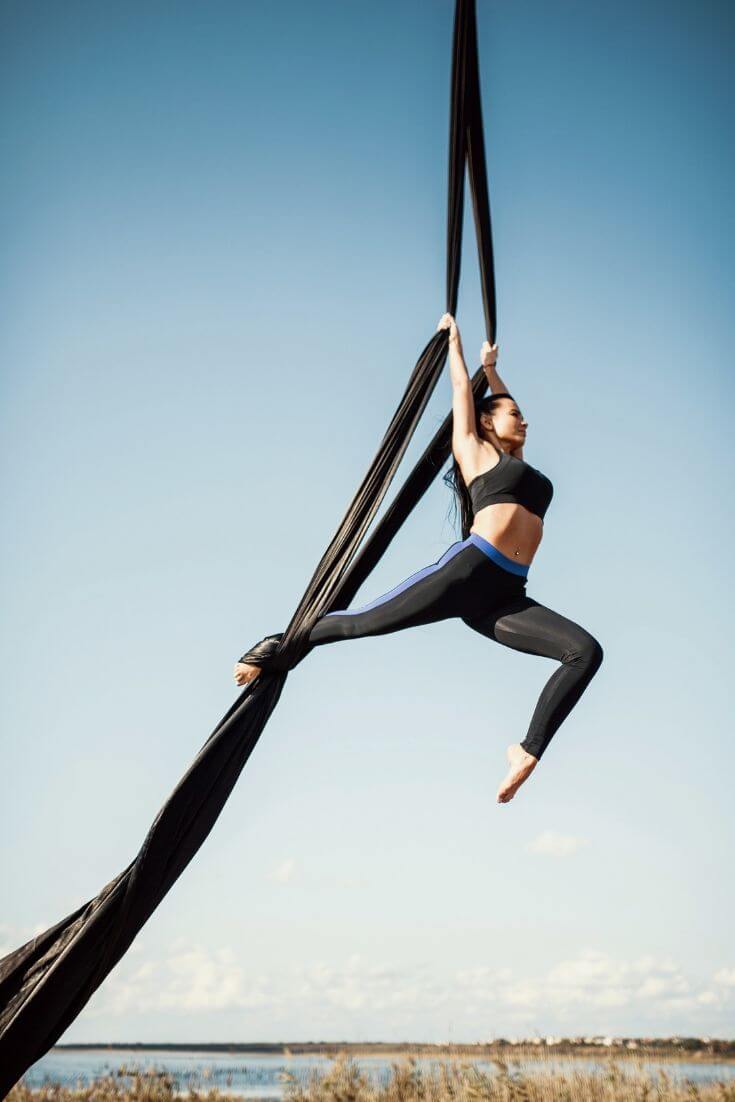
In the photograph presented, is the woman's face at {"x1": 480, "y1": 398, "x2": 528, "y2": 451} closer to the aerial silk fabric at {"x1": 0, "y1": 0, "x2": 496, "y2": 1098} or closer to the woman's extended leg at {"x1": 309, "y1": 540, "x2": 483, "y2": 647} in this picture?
the aerial silk fabric at {"x1": 0, "y1": 0, "x2": 496, "y2": 1098}

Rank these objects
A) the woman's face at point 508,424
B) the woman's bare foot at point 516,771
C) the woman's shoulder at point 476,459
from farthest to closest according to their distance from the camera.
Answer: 1. the woman's face at point 508,424
2. the woman's shoulder at point 476,459
3. the woman's bare foot at point 516,771

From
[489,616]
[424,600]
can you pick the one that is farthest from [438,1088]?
[424,600]

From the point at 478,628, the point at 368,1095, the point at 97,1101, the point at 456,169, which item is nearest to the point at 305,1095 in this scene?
the point at 368,1095

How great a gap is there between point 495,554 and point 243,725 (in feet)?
4.05

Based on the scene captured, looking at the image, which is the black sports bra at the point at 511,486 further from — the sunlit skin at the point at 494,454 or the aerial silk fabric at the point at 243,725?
the aerial silk fabric at the point at 243,725

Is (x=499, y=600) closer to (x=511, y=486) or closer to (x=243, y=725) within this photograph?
(x=511, y=486)

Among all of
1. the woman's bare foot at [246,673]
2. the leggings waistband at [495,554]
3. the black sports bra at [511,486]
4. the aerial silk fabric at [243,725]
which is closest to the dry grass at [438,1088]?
the aerial silk fabric at [243,725]

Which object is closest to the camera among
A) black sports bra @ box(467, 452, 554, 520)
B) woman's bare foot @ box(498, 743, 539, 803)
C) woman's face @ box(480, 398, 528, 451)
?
woman's bare foot @ box(498, 743, 539, 803)

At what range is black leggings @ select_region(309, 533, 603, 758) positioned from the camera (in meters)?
3.79

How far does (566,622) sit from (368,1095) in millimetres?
7966

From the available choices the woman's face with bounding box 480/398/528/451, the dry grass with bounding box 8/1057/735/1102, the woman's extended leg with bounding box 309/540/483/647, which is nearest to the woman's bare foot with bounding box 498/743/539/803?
the woman's extended leg with bounding box 309/540/483/647

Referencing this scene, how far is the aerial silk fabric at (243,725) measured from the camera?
12.2 ft

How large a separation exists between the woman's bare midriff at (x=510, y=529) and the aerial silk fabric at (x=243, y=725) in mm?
539

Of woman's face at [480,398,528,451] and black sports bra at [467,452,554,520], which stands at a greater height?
woman's face at [480,398,528,451]
